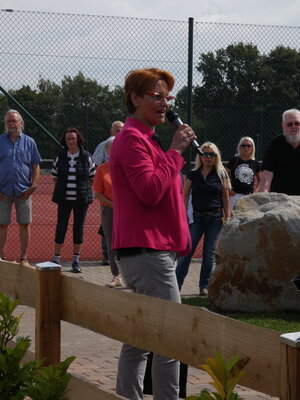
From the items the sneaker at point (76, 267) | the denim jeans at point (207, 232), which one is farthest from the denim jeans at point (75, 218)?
the denim jeans at point (207, 232)

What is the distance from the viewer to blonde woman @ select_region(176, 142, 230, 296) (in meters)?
10.7

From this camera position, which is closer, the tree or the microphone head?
the microphone head

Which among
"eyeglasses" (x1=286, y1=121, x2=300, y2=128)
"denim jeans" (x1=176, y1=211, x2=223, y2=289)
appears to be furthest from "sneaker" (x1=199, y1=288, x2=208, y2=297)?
"eyeglasses" (x1=286, y1=121, x2=300, y2=128)

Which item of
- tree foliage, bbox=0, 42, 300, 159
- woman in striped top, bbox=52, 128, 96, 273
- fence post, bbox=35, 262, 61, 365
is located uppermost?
tree foliage, bbox=0, 42, 300, 159

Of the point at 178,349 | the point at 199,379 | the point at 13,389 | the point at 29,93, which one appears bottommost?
the point at 199,379

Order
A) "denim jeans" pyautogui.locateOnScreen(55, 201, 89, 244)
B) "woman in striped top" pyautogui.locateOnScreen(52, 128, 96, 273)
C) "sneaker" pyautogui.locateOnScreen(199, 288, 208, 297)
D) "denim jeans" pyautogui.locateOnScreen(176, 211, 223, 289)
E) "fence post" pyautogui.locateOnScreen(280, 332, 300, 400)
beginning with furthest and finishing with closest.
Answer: "denim jeans" pyautogui.locateOnScreen(55, 201, 89, 244)
"woman in striped top" pyautogui.locateOnScreen(52, 128, 96, 273)
"sneaker" pyautogui.locateOnScreen(199, 288, 208, 297)
"denim jeans" pyautogui.locateOnScreen(176, 211, 223, 289)
"fence post" pyautogui.locateOnScreen(280, 332, 300, 400)

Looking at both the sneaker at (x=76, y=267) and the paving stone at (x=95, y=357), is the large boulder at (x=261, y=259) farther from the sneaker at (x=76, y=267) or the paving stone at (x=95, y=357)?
the sneaker at (x=76, y=267)

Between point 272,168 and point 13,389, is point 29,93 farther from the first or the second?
point 13,389

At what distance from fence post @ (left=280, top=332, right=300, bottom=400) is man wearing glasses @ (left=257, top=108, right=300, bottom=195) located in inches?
228

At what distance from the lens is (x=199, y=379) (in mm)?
6688

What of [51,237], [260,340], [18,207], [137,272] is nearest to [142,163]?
[137,272]

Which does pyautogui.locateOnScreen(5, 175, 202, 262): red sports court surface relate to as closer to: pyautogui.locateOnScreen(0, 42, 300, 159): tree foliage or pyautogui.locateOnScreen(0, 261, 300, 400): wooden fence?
pyautogui.locateOnScreen(0, 42, 300, 159): tree foliage

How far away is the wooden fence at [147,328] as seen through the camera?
10.1 ft

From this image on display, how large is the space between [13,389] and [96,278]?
7.94 meters
